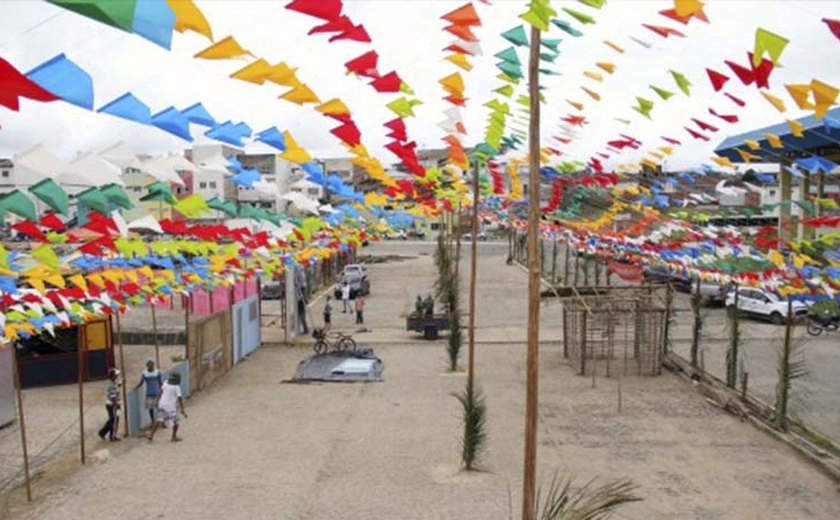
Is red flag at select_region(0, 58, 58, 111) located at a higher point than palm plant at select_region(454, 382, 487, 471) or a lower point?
higher

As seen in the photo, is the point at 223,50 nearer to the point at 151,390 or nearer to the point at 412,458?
the point at 412,458

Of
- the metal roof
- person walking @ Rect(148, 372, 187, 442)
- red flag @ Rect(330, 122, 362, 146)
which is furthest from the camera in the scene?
the metal roof

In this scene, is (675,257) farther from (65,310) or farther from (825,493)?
(65,310)

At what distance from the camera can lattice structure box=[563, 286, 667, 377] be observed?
19.3 metres

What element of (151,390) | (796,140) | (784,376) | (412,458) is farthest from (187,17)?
(796,140)

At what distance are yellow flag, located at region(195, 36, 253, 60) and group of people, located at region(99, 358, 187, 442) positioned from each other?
10609 millimetres

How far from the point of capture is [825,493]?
11.0 metres

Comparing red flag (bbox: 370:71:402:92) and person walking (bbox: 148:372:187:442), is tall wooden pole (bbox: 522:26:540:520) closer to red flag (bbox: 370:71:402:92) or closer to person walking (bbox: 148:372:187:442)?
red flag (bbox: 370:71:402:92)

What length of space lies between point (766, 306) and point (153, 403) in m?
23.0

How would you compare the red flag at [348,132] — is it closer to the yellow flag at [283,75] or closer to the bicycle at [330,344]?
the yellow flag at [283,75]

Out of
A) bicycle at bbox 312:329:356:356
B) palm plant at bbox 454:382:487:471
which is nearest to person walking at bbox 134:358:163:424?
palm plant at bbox 454:382:487:471

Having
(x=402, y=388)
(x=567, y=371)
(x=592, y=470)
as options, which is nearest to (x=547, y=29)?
(x=592, y=470)

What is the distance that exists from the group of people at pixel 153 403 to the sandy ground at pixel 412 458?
323 millimetres

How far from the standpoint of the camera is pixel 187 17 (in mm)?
3799
